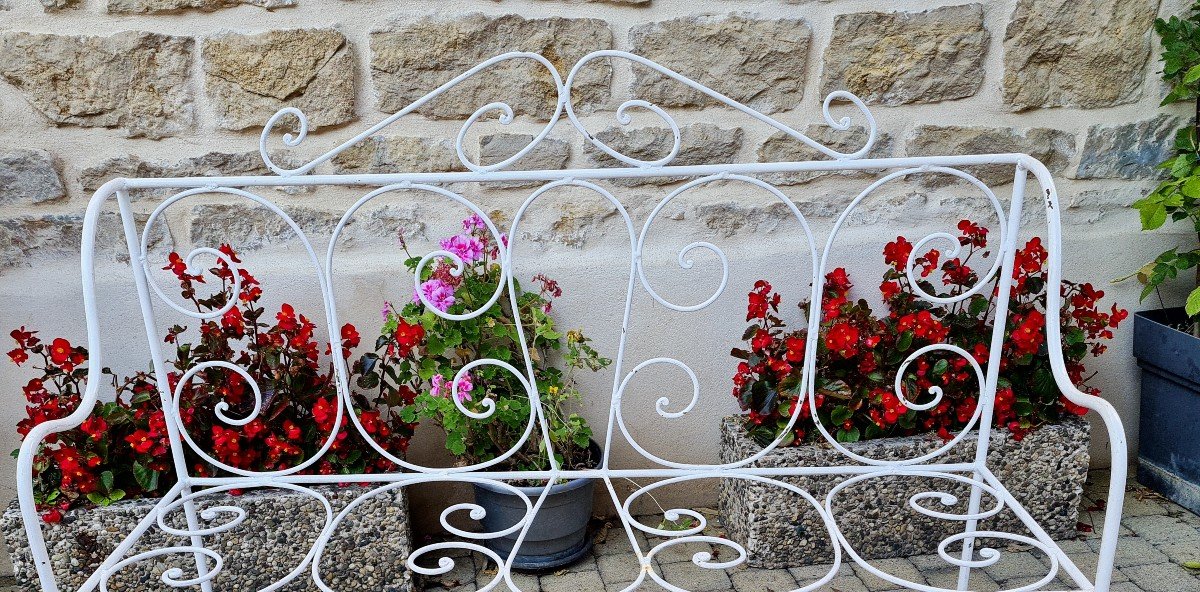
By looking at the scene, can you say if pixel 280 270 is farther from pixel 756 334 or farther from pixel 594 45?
pixel 756 334

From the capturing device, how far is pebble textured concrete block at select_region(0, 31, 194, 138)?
6.85 ft

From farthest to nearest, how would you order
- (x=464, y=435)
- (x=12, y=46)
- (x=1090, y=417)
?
1. (x=1090, y=417)
2. (x=464, y=435)
3. (x=12, y=46)

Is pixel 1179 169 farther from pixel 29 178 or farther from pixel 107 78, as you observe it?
pixel 29 178

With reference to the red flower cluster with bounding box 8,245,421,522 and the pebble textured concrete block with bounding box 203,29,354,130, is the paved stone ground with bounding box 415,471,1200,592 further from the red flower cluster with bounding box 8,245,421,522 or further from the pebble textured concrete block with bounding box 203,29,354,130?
the pebble textured concrete block with bounding box 203,29,354,130

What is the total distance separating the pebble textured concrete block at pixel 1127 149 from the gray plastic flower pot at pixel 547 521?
1519mm

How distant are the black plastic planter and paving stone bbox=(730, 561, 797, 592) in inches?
44.1

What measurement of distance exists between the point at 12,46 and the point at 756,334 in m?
1.81

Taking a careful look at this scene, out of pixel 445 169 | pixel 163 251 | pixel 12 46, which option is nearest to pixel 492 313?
pixel 445 169

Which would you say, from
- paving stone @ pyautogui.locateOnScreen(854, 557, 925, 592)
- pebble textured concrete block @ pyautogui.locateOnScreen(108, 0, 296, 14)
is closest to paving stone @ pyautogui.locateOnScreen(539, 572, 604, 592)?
paving stone @ pyautogui.locateOnScreen(854, 557, 925, 592)

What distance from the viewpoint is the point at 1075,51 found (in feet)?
7.60

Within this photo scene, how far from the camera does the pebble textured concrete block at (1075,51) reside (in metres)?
2.29

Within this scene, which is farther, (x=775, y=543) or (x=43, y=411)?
(x=775, y=543)

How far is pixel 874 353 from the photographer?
2.24 meters

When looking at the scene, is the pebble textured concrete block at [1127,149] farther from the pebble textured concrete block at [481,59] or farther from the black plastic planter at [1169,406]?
the pebble textured concrete block at [481,59]
